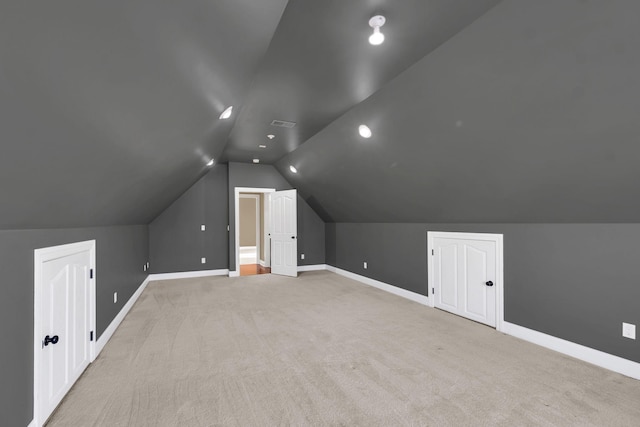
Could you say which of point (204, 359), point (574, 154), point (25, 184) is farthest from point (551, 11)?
point (204, 359)

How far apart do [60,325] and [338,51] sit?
2.81 metres

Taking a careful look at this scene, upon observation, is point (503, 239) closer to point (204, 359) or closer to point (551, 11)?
point (551, 11)

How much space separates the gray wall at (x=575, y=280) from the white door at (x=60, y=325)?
4.03m

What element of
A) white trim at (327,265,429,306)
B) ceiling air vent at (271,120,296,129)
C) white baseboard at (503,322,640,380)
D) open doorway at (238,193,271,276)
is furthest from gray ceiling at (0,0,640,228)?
open doorway at (238,193,271,276)

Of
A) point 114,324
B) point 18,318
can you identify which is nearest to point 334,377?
point 18,318

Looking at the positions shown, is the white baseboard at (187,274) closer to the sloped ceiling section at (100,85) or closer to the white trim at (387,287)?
the white trim at (387,287)

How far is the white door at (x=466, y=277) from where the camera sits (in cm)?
361

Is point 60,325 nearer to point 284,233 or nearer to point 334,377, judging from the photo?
point 334,377

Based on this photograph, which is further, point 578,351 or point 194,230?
point 194,230

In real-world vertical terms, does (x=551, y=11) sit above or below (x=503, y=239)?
above

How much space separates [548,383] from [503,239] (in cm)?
152

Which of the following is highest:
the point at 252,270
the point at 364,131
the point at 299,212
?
the point at 364,131

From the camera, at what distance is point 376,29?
2.01 m

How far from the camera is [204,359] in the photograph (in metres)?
2.82
